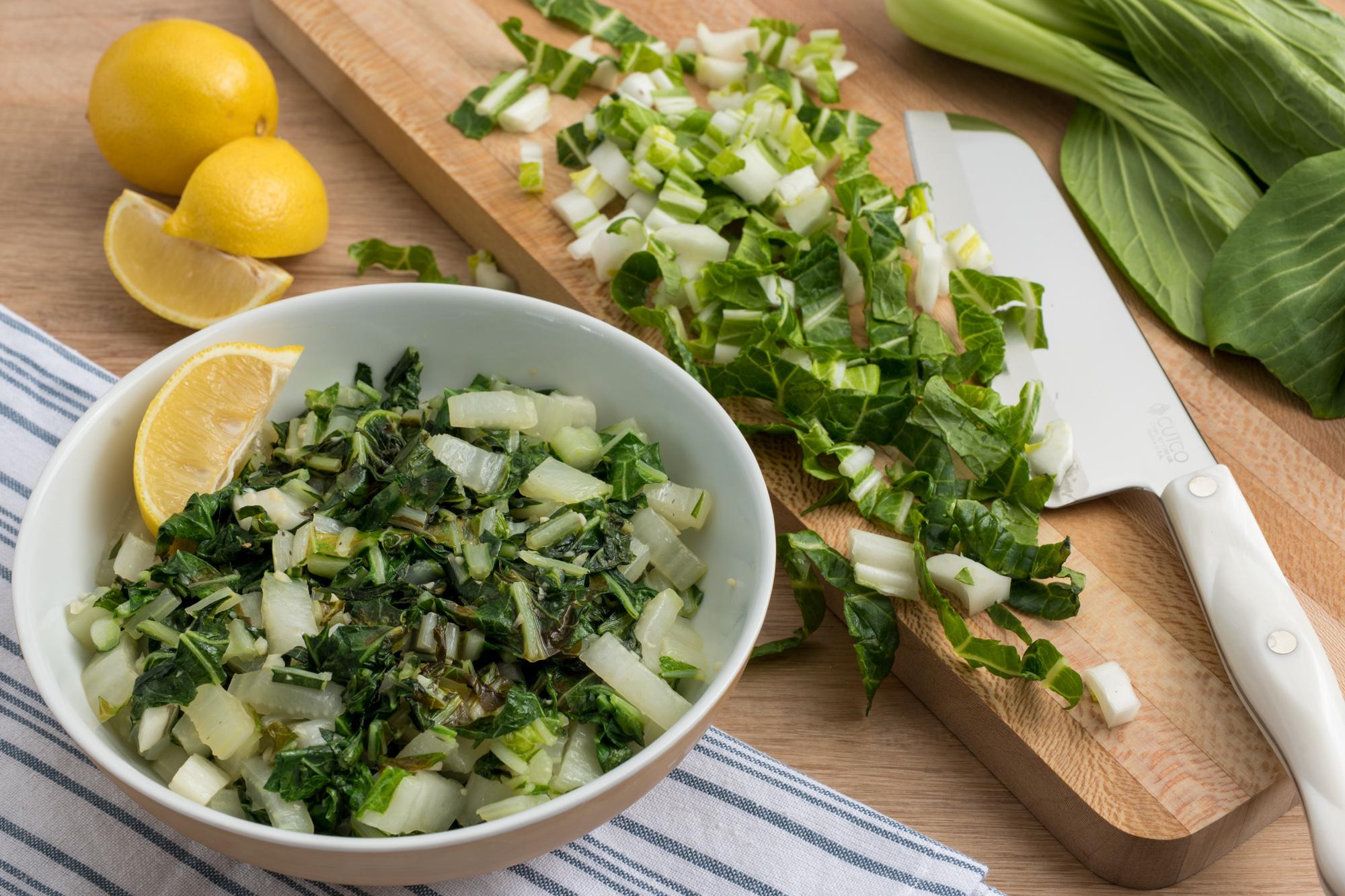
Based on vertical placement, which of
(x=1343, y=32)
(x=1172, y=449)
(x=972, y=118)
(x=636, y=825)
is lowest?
(x=636, y=825)

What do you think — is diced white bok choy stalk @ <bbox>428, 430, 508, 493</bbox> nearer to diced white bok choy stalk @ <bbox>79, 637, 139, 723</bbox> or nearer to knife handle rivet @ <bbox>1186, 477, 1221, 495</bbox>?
diced white bok choy stalk @ <bbox>79, 637, 139, 723</bbox>

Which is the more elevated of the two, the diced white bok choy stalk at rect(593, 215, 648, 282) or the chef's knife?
the chef's knife

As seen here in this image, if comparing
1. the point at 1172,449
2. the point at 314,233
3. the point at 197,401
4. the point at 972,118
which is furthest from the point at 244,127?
the point at 1172,449

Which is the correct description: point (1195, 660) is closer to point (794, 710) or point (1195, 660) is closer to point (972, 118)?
point (794, 710)

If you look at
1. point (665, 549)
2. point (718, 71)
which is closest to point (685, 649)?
point (665, 549)

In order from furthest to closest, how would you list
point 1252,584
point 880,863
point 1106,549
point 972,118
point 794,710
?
point 972,118
point 1106,549
point 794,710
point 1252,584
point 880,863

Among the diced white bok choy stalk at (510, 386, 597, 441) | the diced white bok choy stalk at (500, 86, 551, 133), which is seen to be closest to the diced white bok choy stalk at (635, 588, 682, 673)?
the diced white bok choy stalk at (510, 386, 597, 441)

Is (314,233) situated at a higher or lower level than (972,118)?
lower

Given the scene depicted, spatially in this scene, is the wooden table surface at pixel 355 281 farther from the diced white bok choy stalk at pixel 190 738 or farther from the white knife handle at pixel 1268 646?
the diced white bok choy stalk at pixel 190 738
